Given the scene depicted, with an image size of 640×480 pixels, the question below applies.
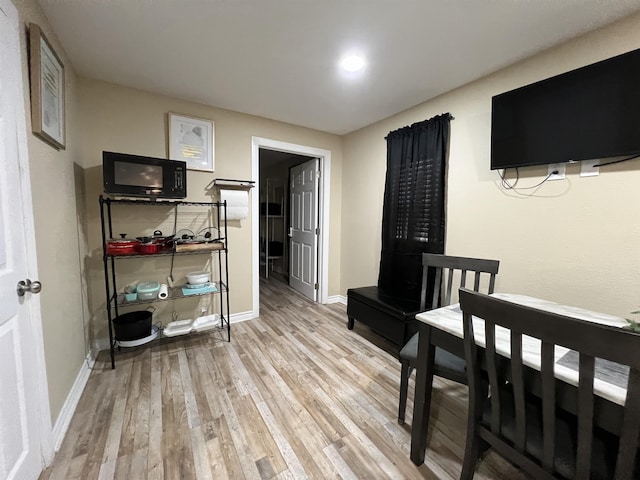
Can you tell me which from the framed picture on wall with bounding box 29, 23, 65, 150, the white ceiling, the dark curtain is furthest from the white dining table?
the framed picture on wall with bounding box 29, 23, 65, 150

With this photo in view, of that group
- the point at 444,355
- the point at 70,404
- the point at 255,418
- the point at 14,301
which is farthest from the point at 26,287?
the point at 444,355

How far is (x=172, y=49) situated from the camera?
180 cm

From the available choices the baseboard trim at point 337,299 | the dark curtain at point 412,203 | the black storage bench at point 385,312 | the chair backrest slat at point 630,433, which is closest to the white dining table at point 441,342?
the chair backrest slat at point 630,433

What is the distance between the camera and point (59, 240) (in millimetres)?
1623

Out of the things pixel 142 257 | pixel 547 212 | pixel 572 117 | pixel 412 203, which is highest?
pixel 572 117

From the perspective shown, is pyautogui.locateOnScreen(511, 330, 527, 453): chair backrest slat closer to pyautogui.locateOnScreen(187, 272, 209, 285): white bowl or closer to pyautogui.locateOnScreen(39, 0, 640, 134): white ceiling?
pyautogui.locateOnScreen(39, 0, 640, 134): white ceiling

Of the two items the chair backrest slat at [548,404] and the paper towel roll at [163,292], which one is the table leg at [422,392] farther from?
the paper towel roll at [163,292]

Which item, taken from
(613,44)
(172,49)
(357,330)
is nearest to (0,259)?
(172,49)

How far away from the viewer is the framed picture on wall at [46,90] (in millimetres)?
1306

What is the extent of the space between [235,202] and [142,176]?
840 millimetres

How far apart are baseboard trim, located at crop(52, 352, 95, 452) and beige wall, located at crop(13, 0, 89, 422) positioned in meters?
0.05

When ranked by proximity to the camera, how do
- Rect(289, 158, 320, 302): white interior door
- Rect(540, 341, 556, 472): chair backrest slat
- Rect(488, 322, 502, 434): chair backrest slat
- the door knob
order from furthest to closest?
Rect(289, 158, 320, 302): white interior door, the door knob, Rect(488, 322, 502, 434): chair backrest slat, Rect(540, 341, 556, 472): chair backrest slat

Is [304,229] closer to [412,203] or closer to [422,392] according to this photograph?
[412,203]

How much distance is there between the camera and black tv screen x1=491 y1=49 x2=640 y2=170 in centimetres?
144
